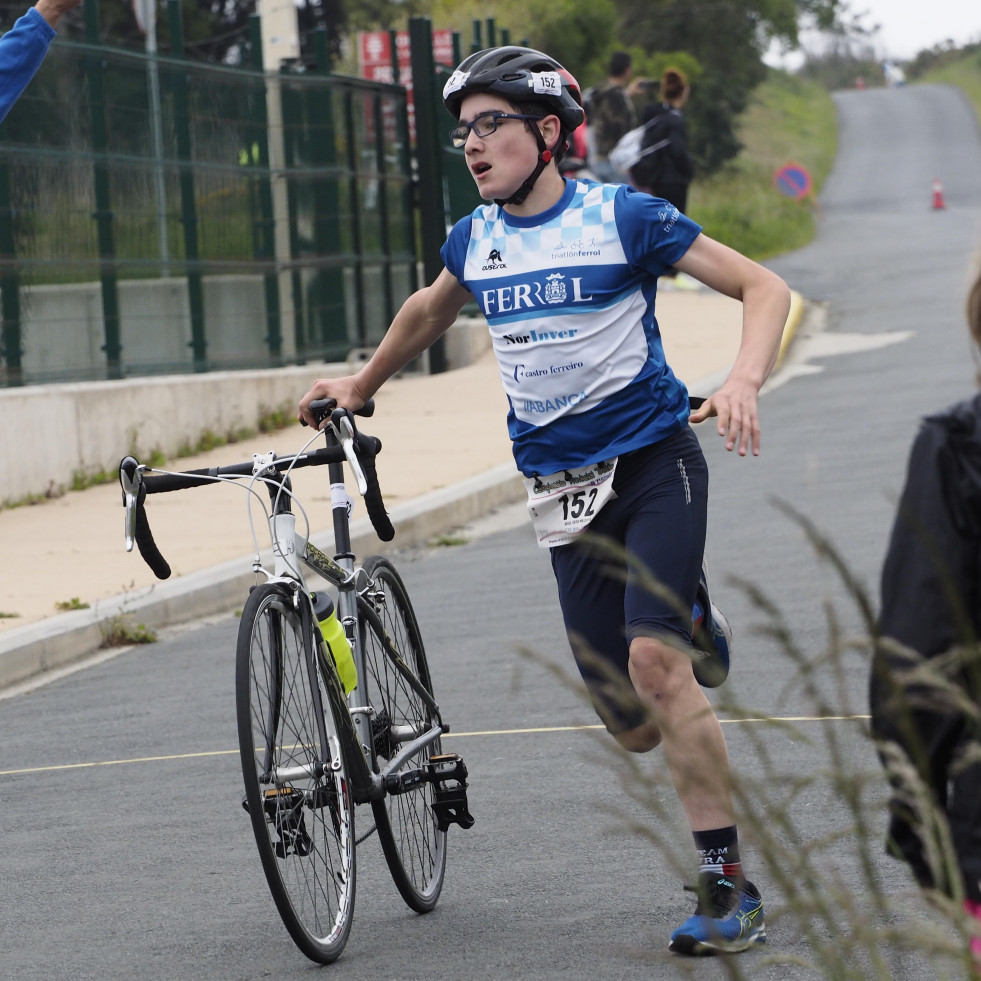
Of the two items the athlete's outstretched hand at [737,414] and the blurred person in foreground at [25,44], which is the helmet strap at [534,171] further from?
the blurred person in foreground at [25,44]

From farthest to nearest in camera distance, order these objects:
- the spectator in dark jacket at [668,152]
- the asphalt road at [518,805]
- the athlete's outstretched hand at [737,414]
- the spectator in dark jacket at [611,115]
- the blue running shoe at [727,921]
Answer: the spectator in dark jacket at [611,115], the spectator in dark jacket at [668,152], the blue running shoe at [727,921], the athlete's outstretched hand at [737,414], the asphalt road at [518,805]

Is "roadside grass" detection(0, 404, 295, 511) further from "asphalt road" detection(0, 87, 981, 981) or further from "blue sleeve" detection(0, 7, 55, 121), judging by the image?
"blue sleeve" detection(0, 7, 55, 121)

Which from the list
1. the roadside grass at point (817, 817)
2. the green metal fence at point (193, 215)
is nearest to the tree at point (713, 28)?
the green metal fence at point (193, 215)

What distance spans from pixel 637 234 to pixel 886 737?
224cm

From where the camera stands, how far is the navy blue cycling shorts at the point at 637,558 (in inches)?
172

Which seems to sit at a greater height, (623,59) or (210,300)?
(623,59)

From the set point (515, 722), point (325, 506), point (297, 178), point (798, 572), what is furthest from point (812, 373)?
point (515, 722)

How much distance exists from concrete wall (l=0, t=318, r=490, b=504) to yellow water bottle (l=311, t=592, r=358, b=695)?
808 centimetres

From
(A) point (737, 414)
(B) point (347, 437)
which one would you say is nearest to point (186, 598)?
(B) point (347, 437)

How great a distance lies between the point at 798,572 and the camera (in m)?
9.33

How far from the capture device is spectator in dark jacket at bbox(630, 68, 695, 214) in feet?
69.1

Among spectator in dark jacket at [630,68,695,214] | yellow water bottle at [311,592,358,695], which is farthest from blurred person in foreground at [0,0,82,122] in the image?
spectator in dark jacket at [630,68,695,214]

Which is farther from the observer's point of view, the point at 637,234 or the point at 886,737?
the point at 637,234

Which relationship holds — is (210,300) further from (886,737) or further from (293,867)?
(886,737)
